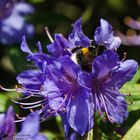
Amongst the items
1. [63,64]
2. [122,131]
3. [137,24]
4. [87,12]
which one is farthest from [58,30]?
[63,64]

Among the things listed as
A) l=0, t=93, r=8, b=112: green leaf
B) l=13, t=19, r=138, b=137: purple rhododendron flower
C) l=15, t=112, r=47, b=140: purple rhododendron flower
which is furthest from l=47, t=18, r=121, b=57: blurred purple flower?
l=0, t=93, r=8, b=112: green leaf

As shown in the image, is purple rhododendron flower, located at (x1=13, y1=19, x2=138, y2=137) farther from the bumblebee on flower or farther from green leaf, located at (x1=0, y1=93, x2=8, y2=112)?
green leaf, located at (x1=0, y1=93, x2=8, y2=112)

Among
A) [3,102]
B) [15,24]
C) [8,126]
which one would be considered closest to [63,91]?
[8,126]

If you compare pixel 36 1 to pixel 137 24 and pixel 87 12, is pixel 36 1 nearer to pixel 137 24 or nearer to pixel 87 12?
pixel 87 12

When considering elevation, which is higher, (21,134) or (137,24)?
(137,24)

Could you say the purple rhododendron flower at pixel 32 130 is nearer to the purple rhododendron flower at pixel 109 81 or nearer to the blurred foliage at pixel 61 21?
the purple rhododendron flower at pixel 109 81
